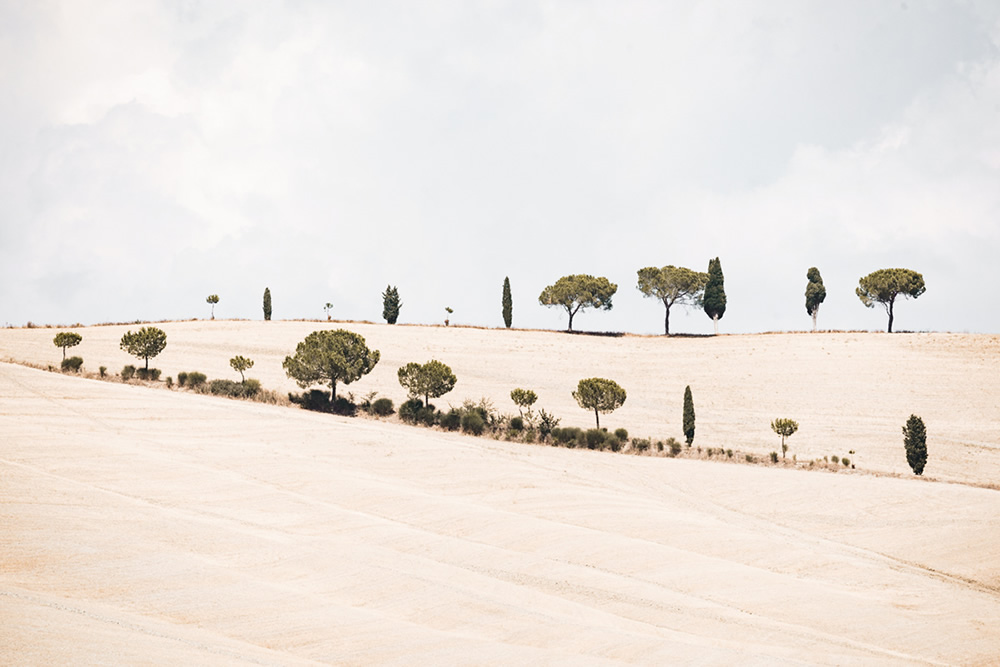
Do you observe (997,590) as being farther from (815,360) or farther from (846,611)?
(815,360)

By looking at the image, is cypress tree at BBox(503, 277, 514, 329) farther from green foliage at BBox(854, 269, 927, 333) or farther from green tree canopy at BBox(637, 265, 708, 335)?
green foliage at BBox(854, 269, 927, 333)

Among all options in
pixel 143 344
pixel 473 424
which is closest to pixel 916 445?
pixel 473 424

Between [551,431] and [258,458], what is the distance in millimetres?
19773

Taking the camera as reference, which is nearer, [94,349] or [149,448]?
[149,448]

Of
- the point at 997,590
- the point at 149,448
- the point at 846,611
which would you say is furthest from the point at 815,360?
the point at 149,448

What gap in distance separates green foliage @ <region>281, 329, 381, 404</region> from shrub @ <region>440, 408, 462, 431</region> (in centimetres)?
732

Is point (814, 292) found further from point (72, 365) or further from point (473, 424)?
point (72, 365)

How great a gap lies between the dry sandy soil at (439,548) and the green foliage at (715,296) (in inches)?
1779

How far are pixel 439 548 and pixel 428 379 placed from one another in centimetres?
2676

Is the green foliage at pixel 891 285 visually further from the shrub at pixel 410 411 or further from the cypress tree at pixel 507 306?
the shrub at pixel 410 411

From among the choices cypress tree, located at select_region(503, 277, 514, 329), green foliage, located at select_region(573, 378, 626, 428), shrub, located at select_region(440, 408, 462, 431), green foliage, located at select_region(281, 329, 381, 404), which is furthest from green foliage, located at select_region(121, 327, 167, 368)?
cypress tree, located at select_region(503, 277, 514, 329)

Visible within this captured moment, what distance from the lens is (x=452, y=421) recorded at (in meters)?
41.7

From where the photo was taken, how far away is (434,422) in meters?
42.3

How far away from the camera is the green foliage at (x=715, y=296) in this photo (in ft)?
284
